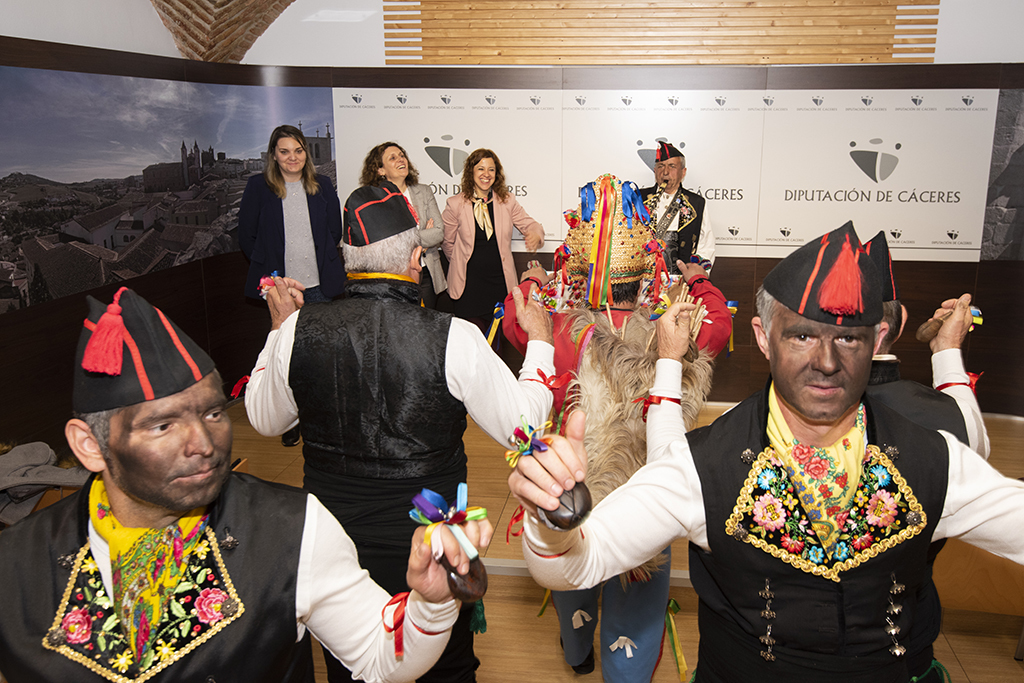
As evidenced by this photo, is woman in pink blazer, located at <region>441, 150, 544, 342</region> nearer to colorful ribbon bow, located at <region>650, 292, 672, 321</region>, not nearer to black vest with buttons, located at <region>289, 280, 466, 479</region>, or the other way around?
colorful ribbon bow, located at <region>650, 292, 672, 321</region>

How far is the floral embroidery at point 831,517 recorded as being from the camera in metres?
1.37

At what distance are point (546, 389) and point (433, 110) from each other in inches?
157

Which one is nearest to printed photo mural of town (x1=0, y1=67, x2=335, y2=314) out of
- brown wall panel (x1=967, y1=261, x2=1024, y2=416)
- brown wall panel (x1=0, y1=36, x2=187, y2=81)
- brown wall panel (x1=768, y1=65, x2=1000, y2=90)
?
brown wall panel (x1=0, y1=36, x2=187, y2=81)

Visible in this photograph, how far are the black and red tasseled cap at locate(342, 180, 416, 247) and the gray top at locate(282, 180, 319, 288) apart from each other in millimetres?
2968

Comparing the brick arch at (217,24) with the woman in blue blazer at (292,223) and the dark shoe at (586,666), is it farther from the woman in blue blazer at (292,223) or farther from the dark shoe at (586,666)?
the dark shoe at (586,666)

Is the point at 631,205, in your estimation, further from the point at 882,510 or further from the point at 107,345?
the point at 107,345

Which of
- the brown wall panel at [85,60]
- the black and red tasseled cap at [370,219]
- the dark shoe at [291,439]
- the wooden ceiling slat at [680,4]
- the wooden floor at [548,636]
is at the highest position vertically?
the wooden ceiling slat at [680,4]

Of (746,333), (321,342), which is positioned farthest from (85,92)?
(746,333)

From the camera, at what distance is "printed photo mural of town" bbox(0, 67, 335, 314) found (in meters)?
3.78

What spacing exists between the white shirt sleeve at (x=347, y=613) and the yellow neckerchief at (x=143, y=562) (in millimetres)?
206

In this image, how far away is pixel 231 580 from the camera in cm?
128

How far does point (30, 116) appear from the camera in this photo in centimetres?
382

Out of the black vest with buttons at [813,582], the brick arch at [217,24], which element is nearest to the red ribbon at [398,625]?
the black vest with buttons at [813,582]

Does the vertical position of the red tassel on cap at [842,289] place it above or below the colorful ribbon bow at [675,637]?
above
